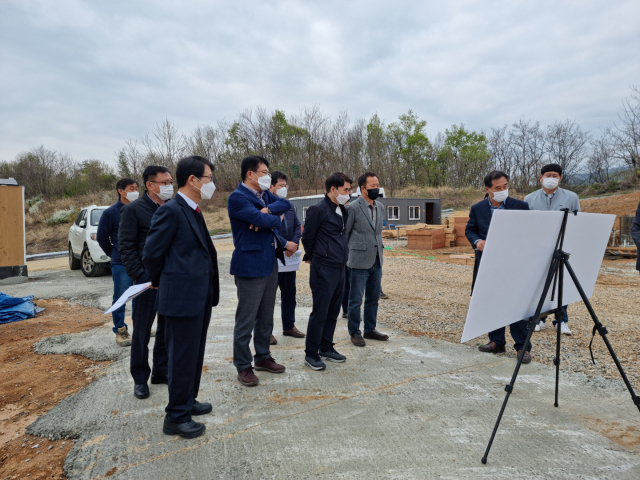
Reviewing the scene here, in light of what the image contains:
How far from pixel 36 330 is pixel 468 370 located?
581 cm

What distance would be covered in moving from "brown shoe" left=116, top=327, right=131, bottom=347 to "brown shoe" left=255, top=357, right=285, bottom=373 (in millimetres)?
1891

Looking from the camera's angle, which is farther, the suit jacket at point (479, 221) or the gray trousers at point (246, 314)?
the suit jacket at point (479, 221)

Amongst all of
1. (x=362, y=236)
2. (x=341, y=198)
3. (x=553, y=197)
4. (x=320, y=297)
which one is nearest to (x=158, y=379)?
(x=320, y=297)

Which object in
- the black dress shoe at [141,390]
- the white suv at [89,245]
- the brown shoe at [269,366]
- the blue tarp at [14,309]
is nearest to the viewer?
the black dress shoe at [141,390]

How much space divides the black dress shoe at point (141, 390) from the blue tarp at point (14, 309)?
427 centimetres

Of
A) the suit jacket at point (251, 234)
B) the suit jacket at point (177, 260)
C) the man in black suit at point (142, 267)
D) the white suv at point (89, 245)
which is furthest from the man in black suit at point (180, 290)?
the white suv at point (89, 245)

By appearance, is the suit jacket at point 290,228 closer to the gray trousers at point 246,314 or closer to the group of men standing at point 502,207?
the gray trousers at point 246,314

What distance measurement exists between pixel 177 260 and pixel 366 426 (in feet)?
5.77

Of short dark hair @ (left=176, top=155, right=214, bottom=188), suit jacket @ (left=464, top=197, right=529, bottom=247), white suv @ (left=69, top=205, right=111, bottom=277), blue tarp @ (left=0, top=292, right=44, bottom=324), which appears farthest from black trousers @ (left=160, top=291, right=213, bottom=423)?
white suv @ (left=69, top=205, right=111, bottom=277)

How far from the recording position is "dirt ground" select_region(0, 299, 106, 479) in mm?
2504

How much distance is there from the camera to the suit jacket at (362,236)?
453 centimetres

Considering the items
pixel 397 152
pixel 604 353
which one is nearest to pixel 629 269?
pixel 604 353

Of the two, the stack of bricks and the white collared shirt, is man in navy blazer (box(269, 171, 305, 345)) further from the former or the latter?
the stack of bricks

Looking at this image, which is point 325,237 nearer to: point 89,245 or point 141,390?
point 141,390
